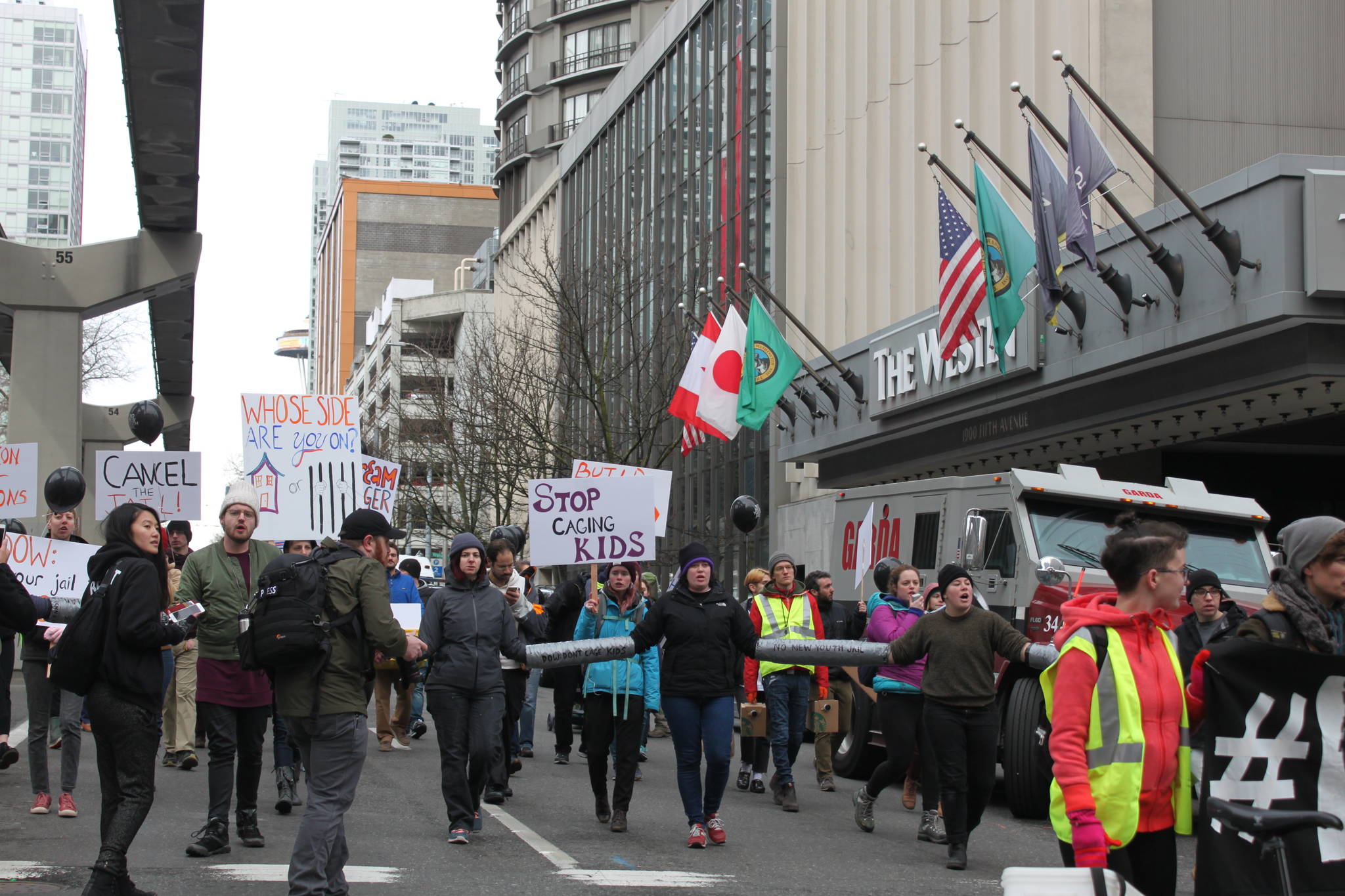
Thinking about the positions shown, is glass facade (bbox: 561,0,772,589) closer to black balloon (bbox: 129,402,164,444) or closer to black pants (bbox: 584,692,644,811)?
black balloon (bbox: 129,402,164,444)

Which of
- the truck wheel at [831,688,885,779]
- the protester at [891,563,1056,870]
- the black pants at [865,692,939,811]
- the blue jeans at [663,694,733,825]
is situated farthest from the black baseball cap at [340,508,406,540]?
the truck wheel at [831,688,885,779]

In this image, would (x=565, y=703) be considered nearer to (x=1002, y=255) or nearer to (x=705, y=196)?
(x=1002, y=255)

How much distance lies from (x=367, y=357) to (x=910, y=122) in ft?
274

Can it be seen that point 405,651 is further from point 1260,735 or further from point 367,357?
point 367,357

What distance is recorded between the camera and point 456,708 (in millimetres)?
9258

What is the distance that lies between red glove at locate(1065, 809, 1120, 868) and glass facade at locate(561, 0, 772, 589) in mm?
28867

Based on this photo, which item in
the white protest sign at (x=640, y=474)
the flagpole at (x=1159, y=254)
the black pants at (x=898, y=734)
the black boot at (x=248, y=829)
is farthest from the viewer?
the flagpole at (x=1159, y=254)

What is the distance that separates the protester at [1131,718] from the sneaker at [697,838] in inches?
191

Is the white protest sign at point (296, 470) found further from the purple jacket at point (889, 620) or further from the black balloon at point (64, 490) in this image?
the purple jacket at point (889, 620)

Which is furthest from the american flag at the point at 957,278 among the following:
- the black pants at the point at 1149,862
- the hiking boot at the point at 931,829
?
the black pants at the point at 1149,862

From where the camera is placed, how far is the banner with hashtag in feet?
14.5

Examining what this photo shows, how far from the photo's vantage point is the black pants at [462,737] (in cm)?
916

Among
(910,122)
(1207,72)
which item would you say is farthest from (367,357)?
(1207,72)

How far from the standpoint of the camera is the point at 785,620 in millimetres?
11992
